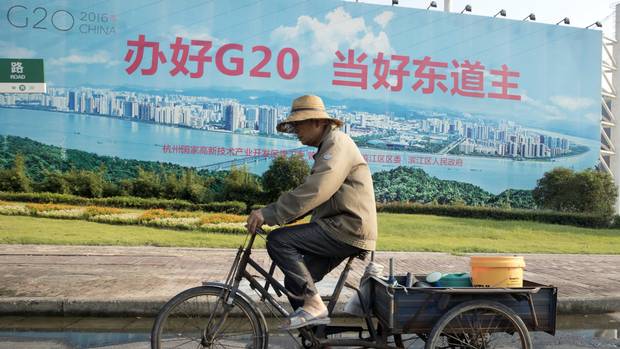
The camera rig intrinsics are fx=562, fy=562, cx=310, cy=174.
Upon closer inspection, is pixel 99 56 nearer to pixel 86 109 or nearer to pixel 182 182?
pixel 86 109

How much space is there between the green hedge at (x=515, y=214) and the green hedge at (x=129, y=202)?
5201 mm

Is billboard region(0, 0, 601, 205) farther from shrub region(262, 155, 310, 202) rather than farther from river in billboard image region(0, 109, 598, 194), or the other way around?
shrub region(262, 155, 310, 202)

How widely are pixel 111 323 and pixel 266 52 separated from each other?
12.5 metres

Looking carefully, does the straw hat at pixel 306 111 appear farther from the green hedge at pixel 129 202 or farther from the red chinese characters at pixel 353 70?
the red chinese characters at pixel 353 70

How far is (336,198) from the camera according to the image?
3479mm

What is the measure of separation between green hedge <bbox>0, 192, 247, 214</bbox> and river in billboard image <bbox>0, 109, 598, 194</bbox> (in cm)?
121

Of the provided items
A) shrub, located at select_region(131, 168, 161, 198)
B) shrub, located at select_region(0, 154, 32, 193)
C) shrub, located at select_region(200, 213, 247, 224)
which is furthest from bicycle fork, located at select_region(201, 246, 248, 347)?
shrub, located at select_region(0, 154, 32, 193)

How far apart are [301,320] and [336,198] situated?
2.53 ft

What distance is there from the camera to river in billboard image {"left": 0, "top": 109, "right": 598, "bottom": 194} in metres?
15.9

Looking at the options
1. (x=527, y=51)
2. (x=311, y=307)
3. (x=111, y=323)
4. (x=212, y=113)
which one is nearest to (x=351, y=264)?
(x=311, y=307)

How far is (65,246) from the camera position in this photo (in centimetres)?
1225

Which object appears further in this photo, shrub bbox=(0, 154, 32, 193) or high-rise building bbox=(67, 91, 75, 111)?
high-rise building bbox=(67, 91, 75, 111)

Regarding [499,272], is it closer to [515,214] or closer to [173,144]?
[173,144]

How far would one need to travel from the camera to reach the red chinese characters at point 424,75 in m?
17.7
